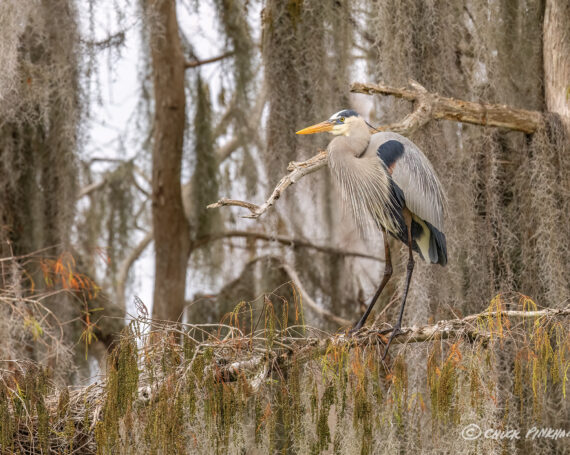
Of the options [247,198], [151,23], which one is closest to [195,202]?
[247,198]

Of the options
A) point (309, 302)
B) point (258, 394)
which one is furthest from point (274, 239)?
point (258, 394)

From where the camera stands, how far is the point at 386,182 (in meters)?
3.55

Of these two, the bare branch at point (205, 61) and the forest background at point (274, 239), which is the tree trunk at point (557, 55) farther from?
the bare branch at point (205, 61)

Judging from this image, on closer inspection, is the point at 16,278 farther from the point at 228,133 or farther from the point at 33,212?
the point at 228,133

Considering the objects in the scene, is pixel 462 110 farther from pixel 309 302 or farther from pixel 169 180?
pixel 169 180

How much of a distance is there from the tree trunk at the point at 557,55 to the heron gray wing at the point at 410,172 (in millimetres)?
1123

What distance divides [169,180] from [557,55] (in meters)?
2.96

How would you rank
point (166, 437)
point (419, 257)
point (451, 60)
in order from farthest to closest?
point (451, 60) < point (419, 257) < point (166, 437)

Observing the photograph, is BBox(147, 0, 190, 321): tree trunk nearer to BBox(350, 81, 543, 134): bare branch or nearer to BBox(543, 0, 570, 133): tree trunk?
BBox(350, 81, 543, 134): bare branch

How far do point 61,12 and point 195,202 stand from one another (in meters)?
1.79

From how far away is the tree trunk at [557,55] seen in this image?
14.3ft

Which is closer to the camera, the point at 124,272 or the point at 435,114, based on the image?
the point at 435,114

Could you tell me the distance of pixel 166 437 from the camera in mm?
2354

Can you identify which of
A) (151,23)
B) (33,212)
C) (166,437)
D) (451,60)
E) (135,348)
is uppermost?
(151,23)
